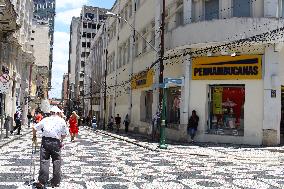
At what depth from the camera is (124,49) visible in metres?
45.2

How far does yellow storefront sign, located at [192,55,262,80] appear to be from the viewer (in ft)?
69.9

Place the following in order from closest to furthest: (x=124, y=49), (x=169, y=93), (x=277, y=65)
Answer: (x=277, y=65)
(x=169, y=93)
(x=124, y=49)

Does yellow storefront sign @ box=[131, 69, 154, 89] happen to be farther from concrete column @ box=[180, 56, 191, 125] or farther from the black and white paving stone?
the black and white paving stone

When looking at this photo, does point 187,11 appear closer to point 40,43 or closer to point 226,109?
point 226,109

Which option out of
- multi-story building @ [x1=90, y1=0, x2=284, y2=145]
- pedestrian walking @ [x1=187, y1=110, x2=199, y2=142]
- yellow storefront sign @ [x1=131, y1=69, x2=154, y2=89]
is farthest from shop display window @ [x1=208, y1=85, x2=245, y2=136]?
yellow storefront sign @ [x1=131, y1=69, x2=154, y2=89]

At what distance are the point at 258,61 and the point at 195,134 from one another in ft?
17.5

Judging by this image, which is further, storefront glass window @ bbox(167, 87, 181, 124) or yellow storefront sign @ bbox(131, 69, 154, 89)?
yellow storefront sign @ bbox(131, 69, 154, 89)

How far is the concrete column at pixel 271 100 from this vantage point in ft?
68.1

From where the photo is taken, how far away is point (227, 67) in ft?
72.5

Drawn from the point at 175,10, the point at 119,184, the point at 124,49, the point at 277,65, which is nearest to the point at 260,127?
the point at 277,65

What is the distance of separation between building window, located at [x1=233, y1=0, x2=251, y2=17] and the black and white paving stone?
7.82 metres

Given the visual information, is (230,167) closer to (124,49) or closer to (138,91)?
(138,91)

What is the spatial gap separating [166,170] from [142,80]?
875 inches

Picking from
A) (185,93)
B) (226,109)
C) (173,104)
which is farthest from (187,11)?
(173,104)
